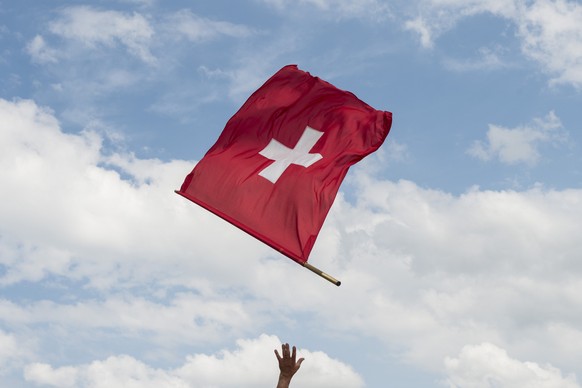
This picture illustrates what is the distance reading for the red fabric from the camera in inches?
760

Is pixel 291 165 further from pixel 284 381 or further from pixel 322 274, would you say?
pixel 284 381

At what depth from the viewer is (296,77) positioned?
23.1 metres

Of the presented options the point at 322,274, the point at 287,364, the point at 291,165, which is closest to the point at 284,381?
the point at 287,364

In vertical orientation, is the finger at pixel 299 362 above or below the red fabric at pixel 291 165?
below

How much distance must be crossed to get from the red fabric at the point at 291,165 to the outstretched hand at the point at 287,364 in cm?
448

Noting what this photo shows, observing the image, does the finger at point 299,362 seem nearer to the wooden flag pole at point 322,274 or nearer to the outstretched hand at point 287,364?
the outstretched hand at point 287,364

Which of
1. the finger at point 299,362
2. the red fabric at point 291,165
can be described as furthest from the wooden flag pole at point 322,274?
the finger at point 299,362

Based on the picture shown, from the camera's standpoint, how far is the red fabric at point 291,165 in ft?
63.4

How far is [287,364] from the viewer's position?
13742 mm

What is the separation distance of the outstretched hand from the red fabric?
448 centimetres

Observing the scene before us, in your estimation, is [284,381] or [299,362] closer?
[284,381]

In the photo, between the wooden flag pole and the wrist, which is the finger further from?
the wooden flag pole

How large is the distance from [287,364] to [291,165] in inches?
294

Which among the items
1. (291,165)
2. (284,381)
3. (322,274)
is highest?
(291,165)
